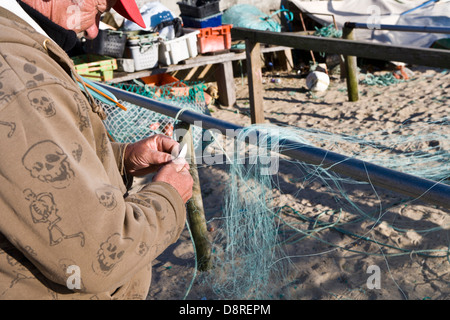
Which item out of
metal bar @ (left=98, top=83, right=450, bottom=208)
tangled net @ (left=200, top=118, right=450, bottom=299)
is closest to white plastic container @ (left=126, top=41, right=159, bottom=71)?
tangled net @ (left=200, top=118, right=450, bottom=299)

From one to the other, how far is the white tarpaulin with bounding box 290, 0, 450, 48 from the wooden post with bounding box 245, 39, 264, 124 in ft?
12.4

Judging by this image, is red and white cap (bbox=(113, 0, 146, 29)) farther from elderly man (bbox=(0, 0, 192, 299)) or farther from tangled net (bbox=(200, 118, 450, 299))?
tangled net (bbox=(200, 118, 450, 299))

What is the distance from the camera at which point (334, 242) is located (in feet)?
10.7

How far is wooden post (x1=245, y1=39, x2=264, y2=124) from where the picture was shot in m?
5.43

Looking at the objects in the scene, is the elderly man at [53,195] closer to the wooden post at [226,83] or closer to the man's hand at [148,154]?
the man's hand at [148,154]

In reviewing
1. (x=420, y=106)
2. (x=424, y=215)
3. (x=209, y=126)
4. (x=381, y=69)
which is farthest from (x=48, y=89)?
(x=381, y=69)

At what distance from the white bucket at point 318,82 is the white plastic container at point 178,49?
6.56 feet

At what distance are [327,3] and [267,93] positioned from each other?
2731 millimetres

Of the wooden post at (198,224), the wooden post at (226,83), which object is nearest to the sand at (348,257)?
the wooden post at (198,224)

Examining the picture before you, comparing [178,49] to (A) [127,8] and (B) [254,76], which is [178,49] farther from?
(A) [127,8]

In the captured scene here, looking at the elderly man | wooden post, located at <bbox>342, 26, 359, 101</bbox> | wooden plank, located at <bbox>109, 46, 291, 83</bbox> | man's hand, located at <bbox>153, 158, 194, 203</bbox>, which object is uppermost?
the elderly man

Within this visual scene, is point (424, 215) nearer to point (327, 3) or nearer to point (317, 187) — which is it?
point (317, 187)

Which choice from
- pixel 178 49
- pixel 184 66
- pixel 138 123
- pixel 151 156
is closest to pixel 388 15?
pixel 184 66

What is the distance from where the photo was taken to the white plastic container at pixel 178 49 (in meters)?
6.42
